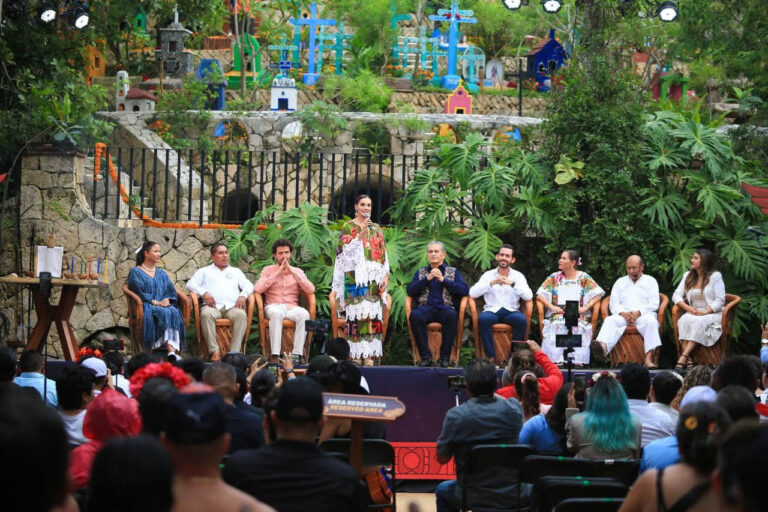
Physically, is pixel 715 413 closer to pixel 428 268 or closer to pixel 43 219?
pixel 428 268

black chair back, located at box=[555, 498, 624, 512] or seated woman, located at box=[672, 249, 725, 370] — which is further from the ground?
seated woman, located at box=[672, 249, 725, 370]

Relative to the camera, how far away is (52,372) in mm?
9266

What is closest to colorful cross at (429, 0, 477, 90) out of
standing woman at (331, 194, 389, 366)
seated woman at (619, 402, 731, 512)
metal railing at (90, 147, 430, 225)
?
metal railing at (90, 147, 430, 225)

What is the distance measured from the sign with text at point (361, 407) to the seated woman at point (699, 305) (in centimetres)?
624

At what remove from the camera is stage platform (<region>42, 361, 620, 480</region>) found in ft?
29.0

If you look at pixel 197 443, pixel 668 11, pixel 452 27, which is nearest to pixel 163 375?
pixel 197 443

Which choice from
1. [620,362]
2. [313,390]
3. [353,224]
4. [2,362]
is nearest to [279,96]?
[353,224]

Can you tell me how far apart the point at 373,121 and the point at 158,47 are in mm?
5969

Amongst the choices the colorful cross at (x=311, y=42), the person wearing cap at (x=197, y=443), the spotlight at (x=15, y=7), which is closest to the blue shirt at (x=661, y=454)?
the person wearing cap at (x=197, y=443)

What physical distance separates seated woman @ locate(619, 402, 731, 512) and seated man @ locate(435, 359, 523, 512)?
7.37 ft

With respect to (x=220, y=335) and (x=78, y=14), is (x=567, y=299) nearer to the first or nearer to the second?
(x=220, y=335)

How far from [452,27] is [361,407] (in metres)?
19.0

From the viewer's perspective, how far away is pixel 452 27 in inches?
895

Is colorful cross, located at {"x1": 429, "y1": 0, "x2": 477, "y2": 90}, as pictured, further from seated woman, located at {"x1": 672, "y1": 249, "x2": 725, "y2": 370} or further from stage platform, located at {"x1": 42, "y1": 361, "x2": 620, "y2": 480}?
stage platform, located at {"x1": 42, "y1": 361, "x2": 620, "y2": 480}
